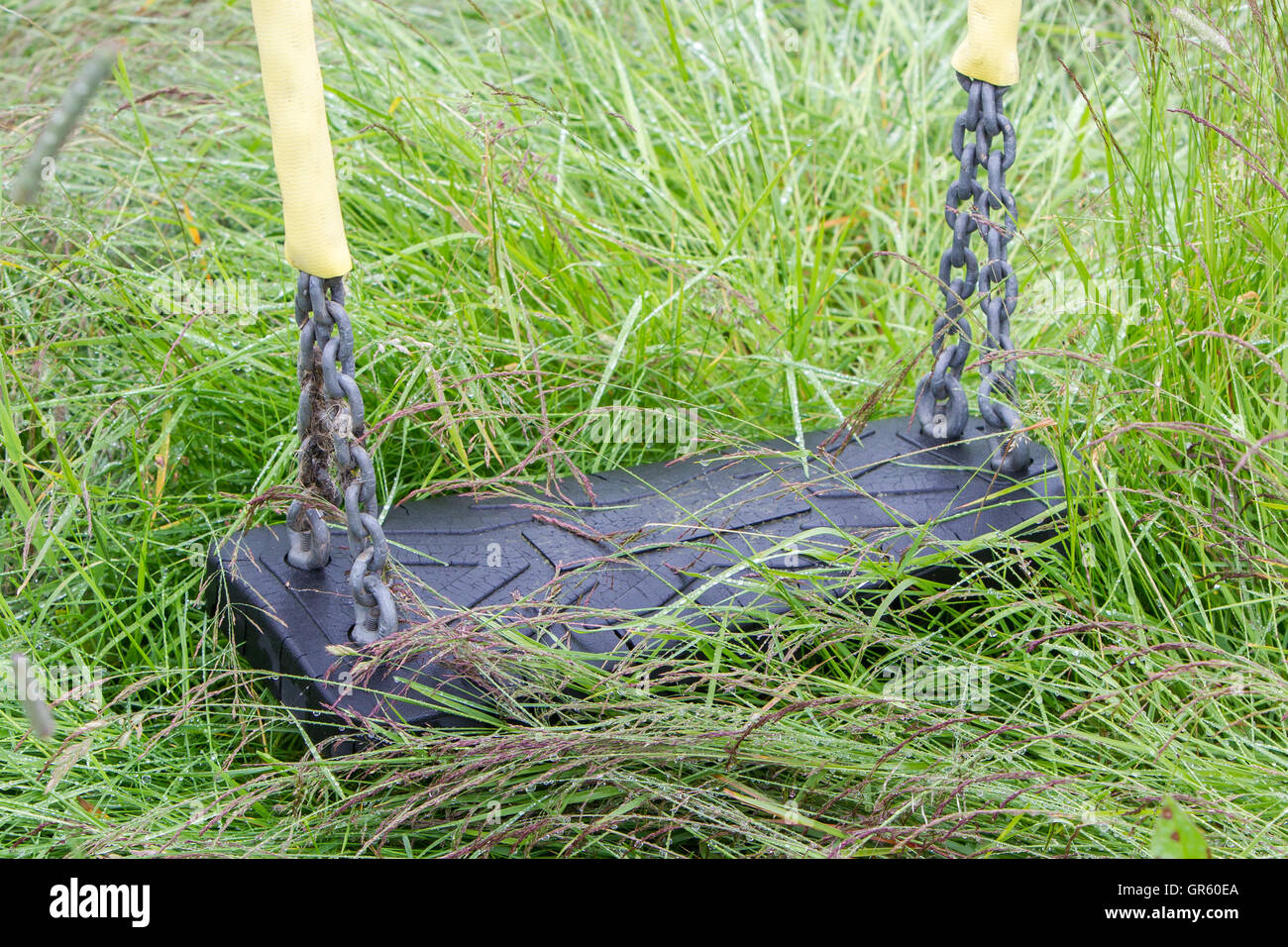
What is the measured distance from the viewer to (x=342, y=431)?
1.49m

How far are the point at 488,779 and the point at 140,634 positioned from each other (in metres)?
0.73

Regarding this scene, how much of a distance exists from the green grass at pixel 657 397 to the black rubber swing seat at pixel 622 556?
0.07 meters

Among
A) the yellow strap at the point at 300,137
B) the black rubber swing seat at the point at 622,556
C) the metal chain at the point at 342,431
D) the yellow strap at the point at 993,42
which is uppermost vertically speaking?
the yellow strap at the point at 993,42

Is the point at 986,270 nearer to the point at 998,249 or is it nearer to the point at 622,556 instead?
the point at 998,249

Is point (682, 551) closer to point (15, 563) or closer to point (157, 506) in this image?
point (157, 506)

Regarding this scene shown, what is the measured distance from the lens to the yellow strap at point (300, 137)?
1365mm

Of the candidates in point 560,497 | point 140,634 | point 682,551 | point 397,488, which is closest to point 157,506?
point 140,634

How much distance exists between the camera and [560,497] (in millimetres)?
1844

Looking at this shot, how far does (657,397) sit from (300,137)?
2.64 ft

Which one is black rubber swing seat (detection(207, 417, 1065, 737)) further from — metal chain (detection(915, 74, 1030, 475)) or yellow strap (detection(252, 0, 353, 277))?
yellow strap (detection(252, 0, 353, 277))

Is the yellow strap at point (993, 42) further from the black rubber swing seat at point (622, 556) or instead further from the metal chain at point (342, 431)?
the metal chain at point (342, 431)

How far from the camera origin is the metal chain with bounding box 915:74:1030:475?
1819 mm

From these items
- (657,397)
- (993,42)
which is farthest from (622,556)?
(993,42)

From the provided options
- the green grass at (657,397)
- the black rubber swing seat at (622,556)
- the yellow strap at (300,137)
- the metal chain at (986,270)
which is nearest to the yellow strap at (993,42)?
the metal chain at (986,270)
